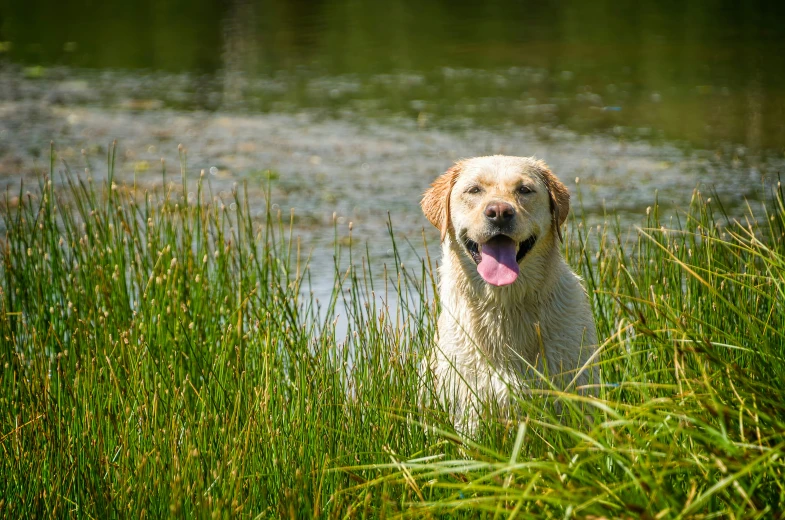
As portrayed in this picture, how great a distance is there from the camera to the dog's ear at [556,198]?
186 inches

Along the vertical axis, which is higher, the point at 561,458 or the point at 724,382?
the point at 724,382


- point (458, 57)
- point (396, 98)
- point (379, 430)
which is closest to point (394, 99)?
point (396, 98)

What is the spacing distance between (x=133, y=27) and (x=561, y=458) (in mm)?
18088

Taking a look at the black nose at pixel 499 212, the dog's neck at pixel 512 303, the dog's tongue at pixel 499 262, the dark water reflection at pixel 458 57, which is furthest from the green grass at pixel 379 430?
the dark water reflection at pixel 458 57

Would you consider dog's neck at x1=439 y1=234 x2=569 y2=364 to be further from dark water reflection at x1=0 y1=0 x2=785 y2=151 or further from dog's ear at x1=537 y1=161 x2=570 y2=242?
dark water reflection at x1=0 y1=0 x2=785 y2=151

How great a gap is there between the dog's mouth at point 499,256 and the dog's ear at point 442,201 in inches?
9.7

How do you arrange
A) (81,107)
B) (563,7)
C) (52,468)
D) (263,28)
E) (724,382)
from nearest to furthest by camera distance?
(724,382) → (52,468) → (81,107) → (263,28) → (563,7)

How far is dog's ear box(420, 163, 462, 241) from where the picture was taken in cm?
483

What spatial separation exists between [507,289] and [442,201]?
1.85 ft

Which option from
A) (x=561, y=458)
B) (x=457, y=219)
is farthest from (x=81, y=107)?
(x=561, y=458)

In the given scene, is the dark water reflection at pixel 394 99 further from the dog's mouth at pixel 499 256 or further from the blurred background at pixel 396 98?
the dog's mouth at pixel 499 256

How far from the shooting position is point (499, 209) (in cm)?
432

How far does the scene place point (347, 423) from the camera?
4199 mm

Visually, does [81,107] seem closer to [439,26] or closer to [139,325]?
[439,26]
